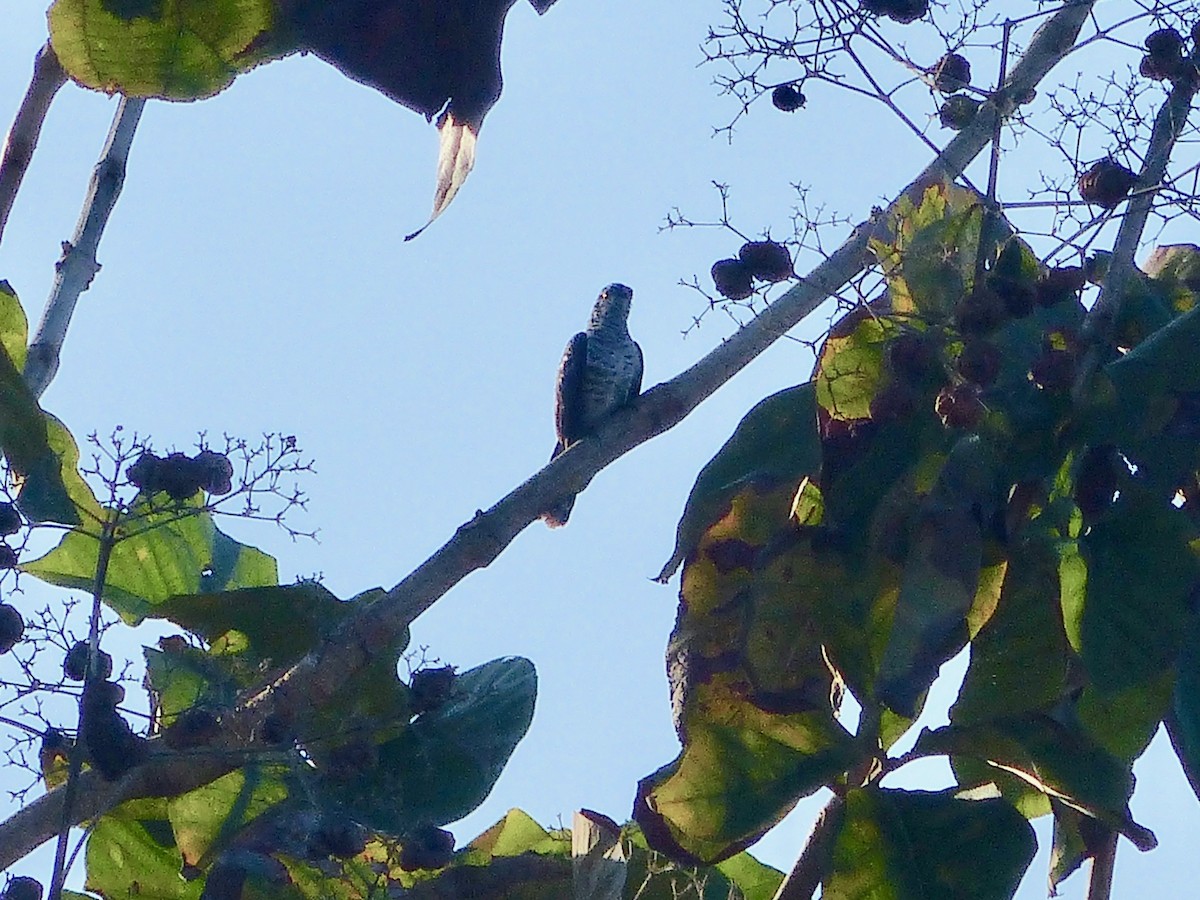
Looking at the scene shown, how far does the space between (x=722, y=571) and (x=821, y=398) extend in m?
0.27

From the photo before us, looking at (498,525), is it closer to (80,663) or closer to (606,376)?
(80,663)

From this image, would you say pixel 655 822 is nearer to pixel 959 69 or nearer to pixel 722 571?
pixel 722 571

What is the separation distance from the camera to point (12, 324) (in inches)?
94.5

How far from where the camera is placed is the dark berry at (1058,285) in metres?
2.12

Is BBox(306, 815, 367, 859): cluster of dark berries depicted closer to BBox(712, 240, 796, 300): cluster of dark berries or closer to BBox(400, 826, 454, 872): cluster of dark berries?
BBox(400, 826, 454, 872): cluster of dark berries

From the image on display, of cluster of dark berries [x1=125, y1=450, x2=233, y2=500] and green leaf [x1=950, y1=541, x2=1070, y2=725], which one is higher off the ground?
cluster of dark berries [x1=125, y1=450, x2=233, y2=500]

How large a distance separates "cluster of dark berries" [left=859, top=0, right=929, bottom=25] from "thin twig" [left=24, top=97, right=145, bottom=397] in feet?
3.59

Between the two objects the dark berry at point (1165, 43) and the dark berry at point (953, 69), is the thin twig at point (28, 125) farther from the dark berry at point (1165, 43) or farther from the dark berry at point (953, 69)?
the dark berry at point (1165, 43)

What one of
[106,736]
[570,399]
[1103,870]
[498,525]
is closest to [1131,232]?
[1103,870]

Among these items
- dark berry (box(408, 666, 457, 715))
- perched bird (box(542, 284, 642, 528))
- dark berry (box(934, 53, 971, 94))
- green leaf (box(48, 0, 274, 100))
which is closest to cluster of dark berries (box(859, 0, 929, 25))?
dark berry (box(934, 53, 971, 94))

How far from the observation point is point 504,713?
2.75 metres

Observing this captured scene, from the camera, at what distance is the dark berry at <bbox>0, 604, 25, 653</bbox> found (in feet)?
7.04

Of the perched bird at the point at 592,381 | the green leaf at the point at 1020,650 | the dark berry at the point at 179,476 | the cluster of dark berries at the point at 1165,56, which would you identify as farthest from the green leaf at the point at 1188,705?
the perched bird at the point at 592,381

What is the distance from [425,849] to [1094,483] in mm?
1099
